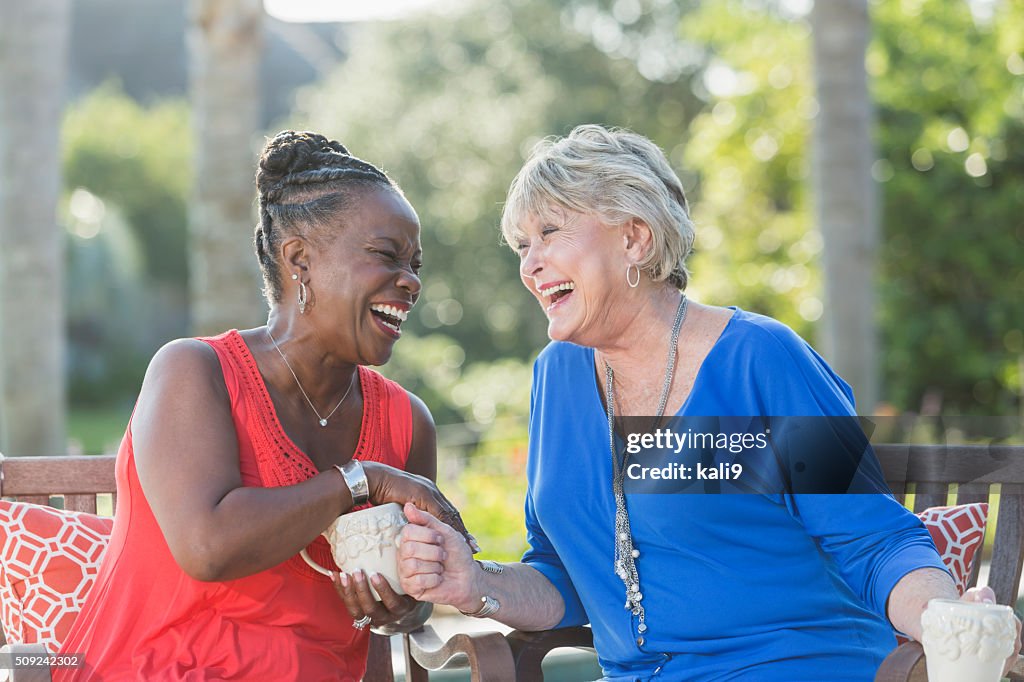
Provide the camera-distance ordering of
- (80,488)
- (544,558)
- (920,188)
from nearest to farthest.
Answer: (544,558), (80,488), (920,188)

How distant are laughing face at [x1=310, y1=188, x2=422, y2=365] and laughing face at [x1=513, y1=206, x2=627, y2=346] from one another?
1.01 ft

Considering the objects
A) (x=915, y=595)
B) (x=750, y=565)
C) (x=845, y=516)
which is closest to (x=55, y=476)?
(x=750, y=565)

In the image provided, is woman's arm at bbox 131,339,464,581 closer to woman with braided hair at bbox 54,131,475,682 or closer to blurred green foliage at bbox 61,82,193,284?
woman with braided hair at bbox 54,131,475,682

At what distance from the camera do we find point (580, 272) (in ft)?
8.82

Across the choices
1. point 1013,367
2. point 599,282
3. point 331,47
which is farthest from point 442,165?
point 599,282

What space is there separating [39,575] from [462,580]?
1099 mm

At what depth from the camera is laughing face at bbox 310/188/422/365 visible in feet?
8.63

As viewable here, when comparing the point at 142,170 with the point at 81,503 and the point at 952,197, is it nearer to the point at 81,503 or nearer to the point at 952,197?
the point at 952,197

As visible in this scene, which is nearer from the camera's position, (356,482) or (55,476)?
(356,482)

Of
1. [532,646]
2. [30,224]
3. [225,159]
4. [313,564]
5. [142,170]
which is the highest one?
[142,170]

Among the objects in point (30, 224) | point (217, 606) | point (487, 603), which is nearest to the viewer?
point (217, 606)

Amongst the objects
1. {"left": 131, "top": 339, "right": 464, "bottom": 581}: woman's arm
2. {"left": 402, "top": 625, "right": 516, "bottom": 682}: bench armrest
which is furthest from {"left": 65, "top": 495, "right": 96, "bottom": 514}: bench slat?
{"left": 402, "top": 625, "right": 516, "bottom": 682}: bench armrest

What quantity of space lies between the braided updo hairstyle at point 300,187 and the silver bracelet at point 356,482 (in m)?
0.51

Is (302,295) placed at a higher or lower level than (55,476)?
higher
